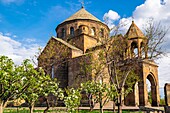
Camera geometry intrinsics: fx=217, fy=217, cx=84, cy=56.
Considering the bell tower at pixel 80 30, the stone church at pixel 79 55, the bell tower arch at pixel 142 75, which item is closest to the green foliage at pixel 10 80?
the stone church at pixel 79 55

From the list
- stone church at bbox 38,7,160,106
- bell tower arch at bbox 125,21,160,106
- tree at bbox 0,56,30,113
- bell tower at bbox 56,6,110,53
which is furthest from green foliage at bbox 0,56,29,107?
bell tower at bbox 56,6,110,53

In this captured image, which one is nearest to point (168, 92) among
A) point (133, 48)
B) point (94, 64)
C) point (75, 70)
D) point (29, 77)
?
point (94, 64)

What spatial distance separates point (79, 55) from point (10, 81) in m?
20.5

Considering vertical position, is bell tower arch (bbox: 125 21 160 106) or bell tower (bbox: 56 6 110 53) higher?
bell tower (bbox: 56 6 110 53)

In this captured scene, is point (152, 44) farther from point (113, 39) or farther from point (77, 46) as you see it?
point (77, 46)

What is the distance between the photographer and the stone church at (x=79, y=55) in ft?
75.1

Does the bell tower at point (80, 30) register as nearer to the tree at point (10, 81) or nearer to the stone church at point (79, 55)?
the stone church at point (79, 55)

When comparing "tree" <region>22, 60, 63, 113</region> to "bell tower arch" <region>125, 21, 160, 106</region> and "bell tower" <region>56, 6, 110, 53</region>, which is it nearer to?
"bell tower arch" <region>125, 21, 160, 106</region>

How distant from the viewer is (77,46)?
3025cm

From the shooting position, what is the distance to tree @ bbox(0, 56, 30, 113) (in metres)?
7.48

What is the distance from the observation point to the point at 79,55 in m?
28.1

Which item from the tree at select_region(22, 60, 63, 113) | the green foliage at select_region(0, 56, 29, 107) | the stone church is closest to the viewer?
the green foliage at select_region(0, 56, 29, 107)

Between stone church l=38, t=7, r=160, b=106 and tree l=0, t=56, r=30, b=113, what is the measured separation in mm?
11911

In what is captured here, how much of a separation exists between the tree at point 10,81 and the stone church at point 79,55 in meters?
11.9
